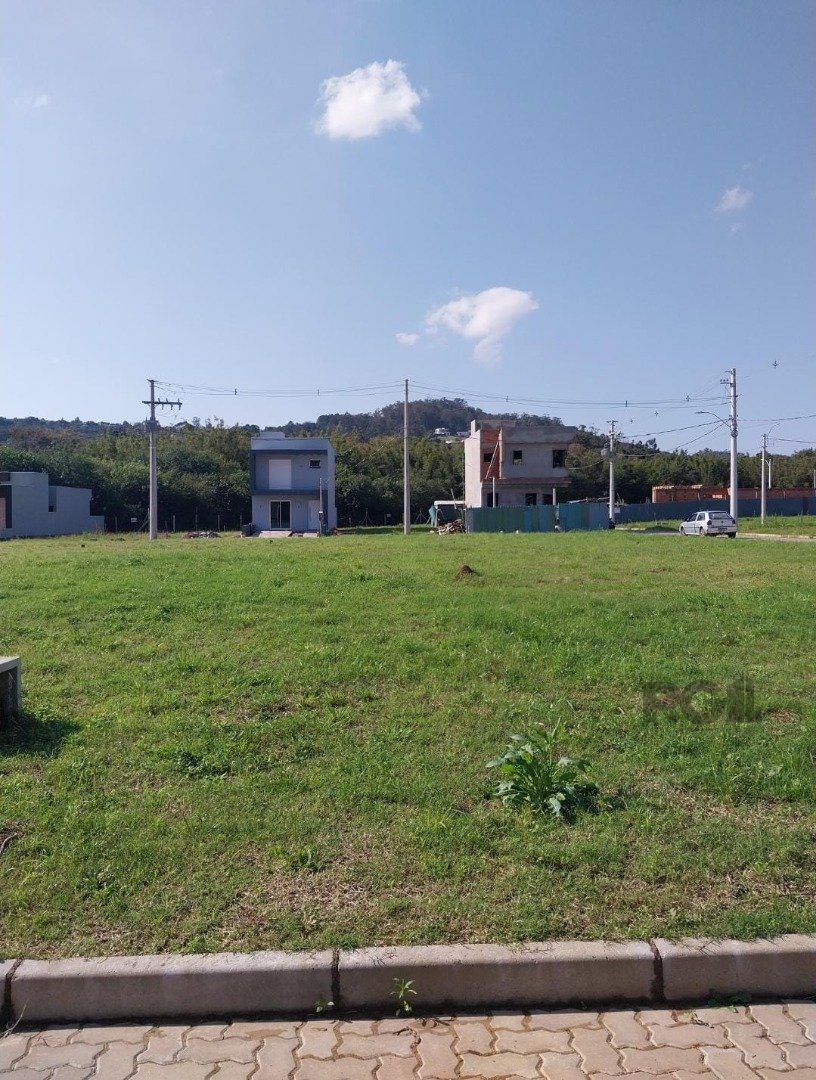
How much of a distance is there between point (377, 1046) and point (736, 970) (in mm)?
1513

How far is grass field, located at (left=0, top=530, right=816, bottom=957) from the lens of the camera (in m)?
A: 4.00

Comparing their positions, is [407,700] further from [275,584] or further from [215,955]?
[275,584]

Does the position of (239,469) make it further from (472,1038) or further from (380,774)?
(472,1038)

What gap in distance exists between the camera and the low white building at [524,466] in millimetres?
63562

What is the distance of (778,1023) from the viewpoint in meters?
3.52

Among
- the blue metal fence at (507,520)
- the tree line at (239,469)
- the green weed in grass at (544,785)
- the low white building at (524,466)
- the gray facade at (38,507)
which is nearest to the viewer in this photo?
the green weed in grass at (544,785)

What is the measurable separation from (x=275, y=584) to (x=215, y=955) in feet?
26.0

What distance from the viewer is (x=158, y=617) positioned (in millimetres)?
9141

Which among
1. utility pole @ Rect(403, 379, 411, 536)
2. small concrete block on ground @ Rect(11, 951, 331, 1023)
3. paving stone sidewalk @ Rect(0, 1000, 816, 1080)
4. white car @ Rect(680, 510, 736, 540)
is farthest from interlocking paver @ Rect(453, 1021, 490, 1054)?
white car @ Rect(680, 510, 736, 540)

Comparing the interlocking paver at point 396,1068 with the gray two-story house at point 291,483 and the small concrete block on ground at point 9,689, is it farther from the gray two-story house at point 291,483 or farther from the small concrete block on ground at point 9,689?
the gray two-story house at point 291,483

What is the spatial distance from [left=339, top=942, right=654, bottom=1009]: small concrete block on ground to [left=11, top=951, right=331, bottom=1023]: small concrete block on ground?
0.16m

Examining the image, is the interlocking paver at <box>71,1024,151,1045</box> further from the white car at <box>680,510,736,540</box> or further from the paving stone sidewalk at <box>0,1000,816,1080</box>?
the white car at <box>680,510,736,540</box>

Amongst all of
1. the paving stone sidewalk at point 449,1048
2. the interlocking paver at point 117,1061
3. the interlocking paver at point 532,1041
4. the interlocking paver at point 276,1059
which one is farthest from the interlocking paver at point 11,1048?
the interlocking paver at point 532,1041

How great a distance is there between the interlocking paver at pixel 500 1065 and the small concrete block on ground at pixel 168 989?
66 cm
